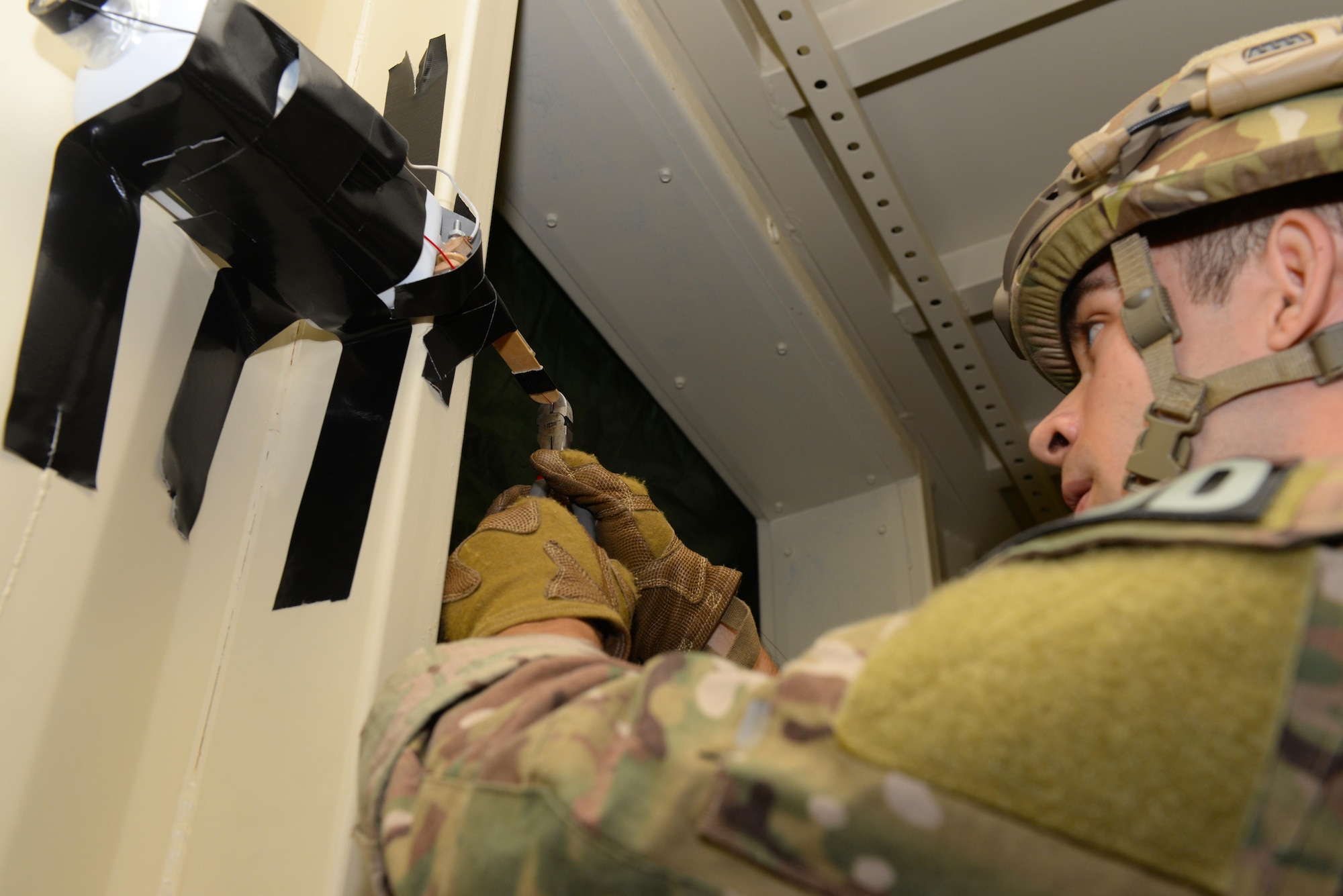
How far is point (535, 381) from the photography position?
3.21 ft

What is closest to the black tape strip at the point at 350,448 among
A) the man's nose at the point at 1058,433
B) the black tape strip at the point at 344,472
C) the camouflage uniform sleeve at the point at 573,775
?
the black tape strip at the point at 344,472

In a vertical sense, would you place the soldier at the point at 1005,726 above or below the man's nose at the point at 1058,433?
above

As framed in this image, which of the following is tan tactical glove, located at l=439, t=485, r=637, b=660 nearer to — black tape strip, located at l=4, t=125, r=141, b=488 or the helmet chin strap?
black tape strip, located at l=4, t=125, r=141, b=488

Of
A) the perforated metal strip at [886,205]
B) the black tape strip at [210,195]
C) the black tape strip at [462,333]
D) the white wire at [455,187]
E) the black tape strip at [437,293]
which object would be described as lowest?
the perforated metal strip at [886,205]

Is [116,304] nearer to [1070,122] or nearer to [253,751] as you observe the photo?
[253,751]

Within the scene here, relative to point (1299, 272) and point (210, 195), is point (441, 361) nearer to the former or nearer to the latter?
point (210, 195)

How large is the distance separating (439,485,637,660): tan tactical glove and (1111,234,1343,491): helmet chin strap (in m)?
0.45

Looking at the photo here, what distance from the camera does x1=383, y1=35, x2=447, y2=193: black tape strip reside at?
0.88 metres

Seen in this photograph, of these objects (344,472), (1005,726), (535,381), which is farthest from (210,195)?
(1005,726)

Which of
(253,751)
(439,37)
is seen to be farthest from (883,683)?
(439,37)

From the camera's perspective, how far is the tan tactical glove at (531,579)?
740 mm

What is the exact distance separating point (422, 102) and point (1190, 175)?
69 cm

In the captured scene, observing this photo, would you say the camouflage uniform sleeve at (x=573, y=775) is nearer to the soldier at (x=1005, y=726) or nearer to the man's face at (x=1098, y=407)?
the soldier at (x=1005, y=726)

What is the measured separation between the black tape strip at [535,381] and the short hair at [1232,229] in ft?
1.96
